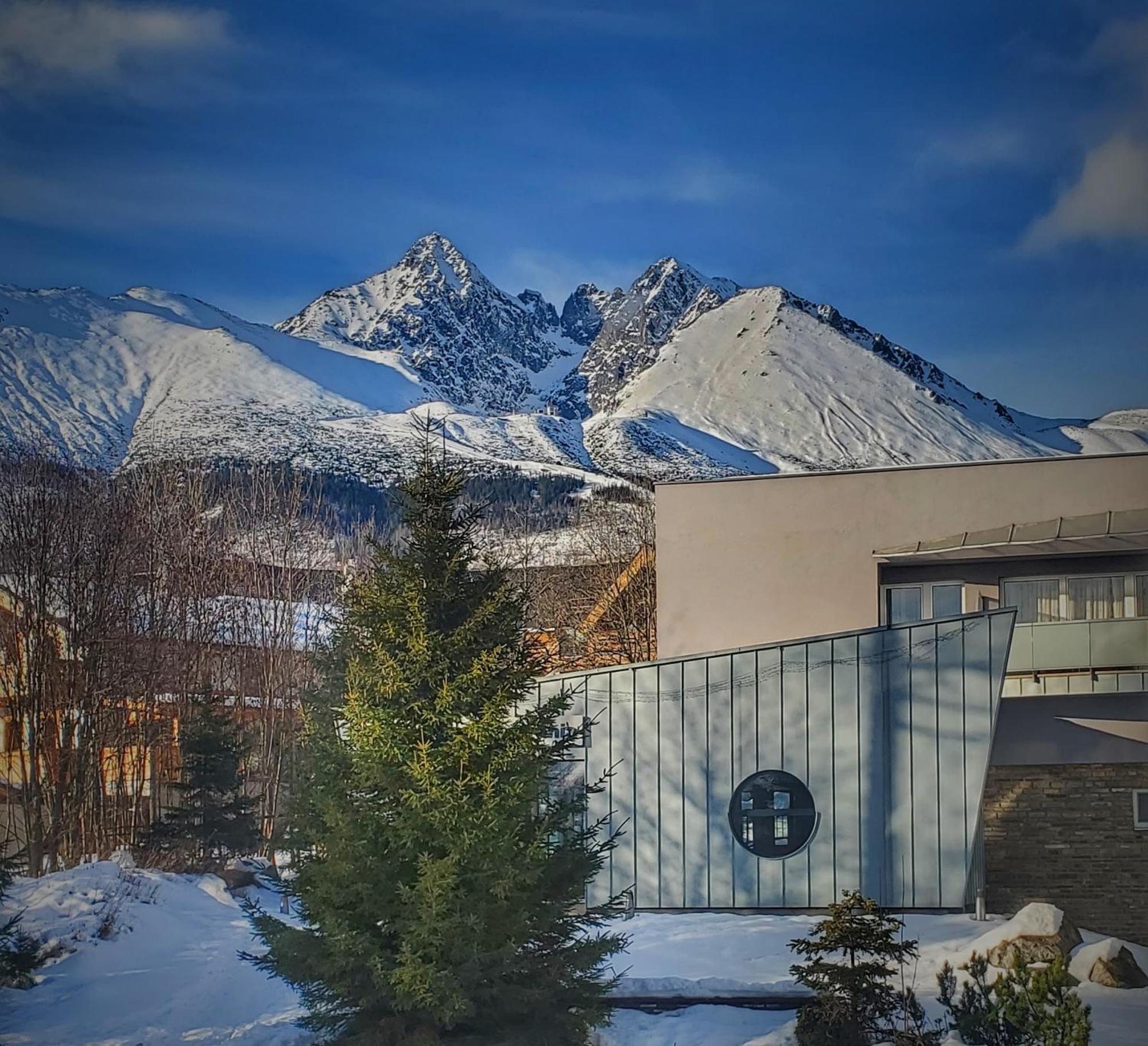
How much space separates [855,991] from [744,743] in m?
1.25

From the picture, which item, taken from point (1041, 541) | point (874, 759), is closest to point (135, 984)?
point (874, 759)

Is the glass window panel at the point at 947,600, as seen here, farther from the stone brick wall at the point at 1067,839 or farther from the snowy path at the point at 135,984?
the snowy path at the point at 135,984

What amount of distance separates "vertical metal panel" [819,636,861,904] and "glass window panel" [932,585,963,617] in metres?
1.25

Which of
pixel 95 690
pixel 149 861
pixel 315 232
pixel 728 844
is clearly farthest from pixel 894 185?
pixel 149 861

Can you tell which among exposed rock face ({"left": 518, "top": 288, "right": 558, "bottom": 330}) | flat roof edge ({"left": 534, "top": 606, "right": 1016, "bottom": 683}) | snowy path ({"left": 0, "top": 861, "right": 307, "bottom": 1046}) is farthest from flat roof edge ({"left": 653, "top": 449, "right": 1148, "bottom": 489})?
snowy path ({"left": 0, "top": 861, "right": 307, "bottom": 1046})

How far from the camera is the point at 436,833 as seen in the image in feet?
12.4

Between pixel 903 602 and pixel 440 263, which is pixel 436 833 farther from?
pixel 440 263

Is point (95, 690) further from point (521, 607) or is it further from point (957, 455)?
point (957, 455)

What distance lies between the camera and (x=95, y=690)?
6.42 metres

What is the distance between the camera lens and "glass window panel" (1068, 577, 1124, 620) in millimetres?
6207

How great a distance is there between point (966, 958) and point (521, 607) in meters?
2.59

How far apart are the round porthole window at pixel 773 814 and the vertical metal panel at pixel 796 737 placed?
5cm

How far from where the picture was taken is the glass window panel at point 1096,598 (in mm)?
6207

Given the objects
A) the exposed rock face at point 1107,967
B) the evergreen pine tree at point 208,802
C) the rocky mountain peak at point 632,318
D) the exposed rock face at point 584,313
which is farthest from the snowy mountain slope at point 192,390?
the exposed rock face at point 1107,967
